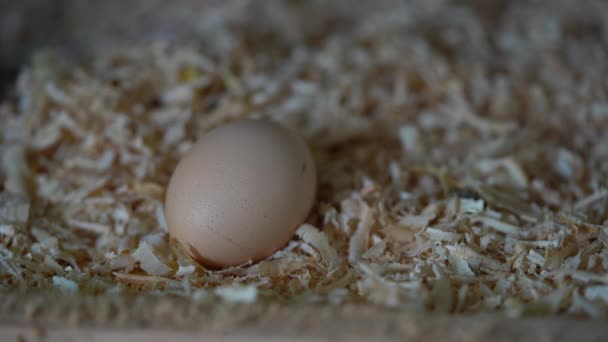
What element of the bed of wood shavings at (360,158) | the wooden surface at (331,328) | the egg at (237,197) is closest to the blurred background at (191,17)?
the bed of wood shavings at (360,158)

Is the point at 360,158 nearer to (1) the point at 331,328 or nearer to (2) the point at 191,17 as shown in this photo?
(1) the point at 331,328

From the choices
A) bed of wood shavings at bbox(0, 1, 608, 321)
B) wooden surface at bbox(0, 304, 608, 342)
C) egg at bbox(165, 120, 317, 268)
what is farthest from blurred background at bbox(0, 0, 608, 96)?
wooden surface at bbox(0, 304, 608, 342)

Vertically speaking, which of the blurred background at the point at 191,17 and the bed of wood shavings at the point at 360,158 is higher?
the blurred background at the point at 191,17

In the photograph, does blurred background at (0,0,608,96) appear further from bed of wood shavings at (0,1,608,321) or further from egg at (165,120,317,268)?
egg at (165,120,317,268)

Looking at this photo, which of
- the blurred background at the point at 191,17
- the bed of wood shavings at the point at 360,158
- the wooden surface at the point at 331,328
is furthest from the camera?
the blurred background at the point at 191,17

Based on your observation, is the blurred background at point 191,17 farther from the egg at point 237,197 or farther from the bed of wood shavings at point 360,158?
the egg at point 237,197

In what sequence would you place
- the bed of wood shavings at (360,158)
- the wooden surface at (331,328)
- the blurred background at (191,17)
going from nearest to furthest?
the wooden surface at (331,328)
the bed of wood shavings at (360,158)
the blurred background at (191,17)

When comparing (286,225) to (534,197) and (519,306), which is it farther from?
(534,197)
